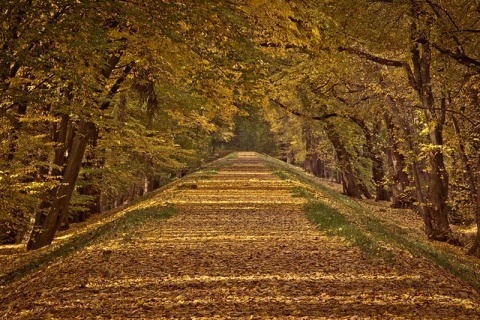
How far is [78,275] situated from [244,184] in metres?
16.3

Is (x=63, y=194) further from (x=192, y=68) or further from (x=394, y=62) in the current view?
(x=394, y=62)

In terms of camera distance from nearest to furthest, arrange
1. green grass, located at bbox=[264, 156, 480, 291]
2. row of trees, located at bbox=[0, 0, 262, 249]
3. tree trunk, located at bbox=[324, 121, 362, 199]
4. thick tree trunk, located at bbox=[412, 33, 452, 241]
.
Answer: row of trees, located at bbox=[0, 0, 262, 249] < green grass, located at bbox=[264, 156, 480, 291] < thick tree trunk, located at bbox=[412, 33, 452, 241] < tree trunk, located at bbox=[324, 121, 362, 199]

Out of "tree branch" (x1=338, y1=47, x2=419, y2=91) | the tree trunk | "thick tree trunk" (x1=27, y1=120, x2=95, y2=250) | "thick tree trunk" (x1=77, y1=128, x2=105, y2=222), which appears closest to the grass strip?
"thick tree trunk" (x1=27, y1=120, x2=95, y2=250)

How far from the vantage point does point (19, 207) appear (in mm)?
11312

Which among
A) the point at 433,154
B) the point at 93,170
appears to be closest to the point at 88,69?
the point at 93,170

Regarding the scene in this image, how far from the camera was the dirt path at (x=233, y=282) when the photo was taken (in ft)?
20.5

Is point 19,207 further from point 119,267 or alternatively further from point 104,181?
point 104,181

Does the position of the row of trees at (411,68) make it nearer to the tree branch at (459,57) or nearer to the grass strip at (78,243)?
the tree branch at (459,57)

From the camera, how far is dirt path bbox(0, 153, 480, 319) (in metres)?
6.23

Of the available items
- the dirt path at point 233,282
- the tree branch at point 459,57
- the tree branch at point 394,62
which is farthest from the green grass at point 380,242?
the tree branch at point 394,62

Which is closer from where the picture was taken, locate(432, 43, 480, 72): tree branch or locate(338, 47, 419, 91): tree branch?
locate(432, 43, 480, 72): tree branch

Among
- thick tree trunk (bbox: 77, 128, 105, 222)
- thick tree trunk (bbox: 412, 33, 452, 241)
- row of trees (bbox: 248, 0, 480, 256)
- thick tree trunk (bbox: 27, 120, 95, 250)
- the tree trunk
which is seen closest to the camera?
row of trees (bbox: 248, 0, 480, 256)

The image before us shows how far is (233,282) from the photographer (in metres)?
7.52

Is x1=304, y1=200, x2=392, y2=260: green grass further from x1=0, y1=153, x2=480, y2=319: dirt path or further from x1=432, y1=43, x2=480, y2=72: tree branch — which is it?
x1=432, y1=43, x2=480, y2=72: tree branch
